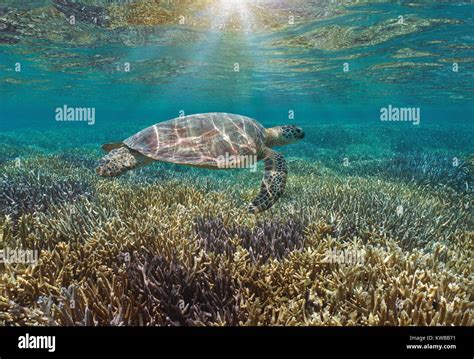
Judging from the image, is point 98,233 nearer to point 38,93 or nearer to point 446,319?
point 446,319

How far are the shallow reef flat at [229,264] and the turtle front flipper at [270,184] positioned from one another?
234 millimetres

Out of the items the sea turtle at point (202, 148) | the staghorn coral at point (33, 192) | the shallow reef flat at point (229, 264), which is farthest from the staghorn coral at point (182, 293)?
the staghorn coral at point (33, 192)

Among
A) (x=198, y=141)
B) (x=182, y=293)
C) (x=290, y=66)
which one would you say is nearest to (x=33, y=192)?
(x=198, y=141)

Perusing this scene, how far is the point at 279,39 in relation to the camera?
67.7ft

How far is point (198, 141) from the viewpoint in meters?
7.16

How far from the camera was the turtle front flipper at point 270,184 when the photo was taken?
6125mm

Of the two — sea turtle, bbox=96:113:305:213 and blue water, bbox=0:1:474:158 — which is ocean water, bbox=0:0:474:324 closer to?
blue water, bbox=0:1:474:158

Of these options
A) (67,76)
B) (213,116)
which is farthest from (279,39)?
(67,76)

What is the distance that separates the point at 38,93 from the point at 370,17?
46.9 m

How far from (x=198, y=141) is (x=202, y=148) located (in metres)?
0.22

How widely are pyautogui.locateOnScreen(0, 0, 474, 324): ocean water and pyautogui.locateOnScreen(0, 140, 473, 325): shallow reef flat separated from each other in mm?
151

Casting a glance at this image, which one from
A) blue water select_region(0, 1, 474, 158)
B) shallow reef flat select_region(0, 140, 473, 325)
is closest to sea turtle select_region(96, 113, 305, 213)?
shallow reef flat select_region(0, 140, 473, 325)

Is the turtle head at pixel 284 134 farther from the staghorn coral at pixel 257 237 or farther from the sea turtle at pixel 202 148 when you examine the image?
the staghorn coral at pixel 257 237

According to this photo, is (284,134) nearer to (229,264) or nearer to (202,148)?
(202,148)
